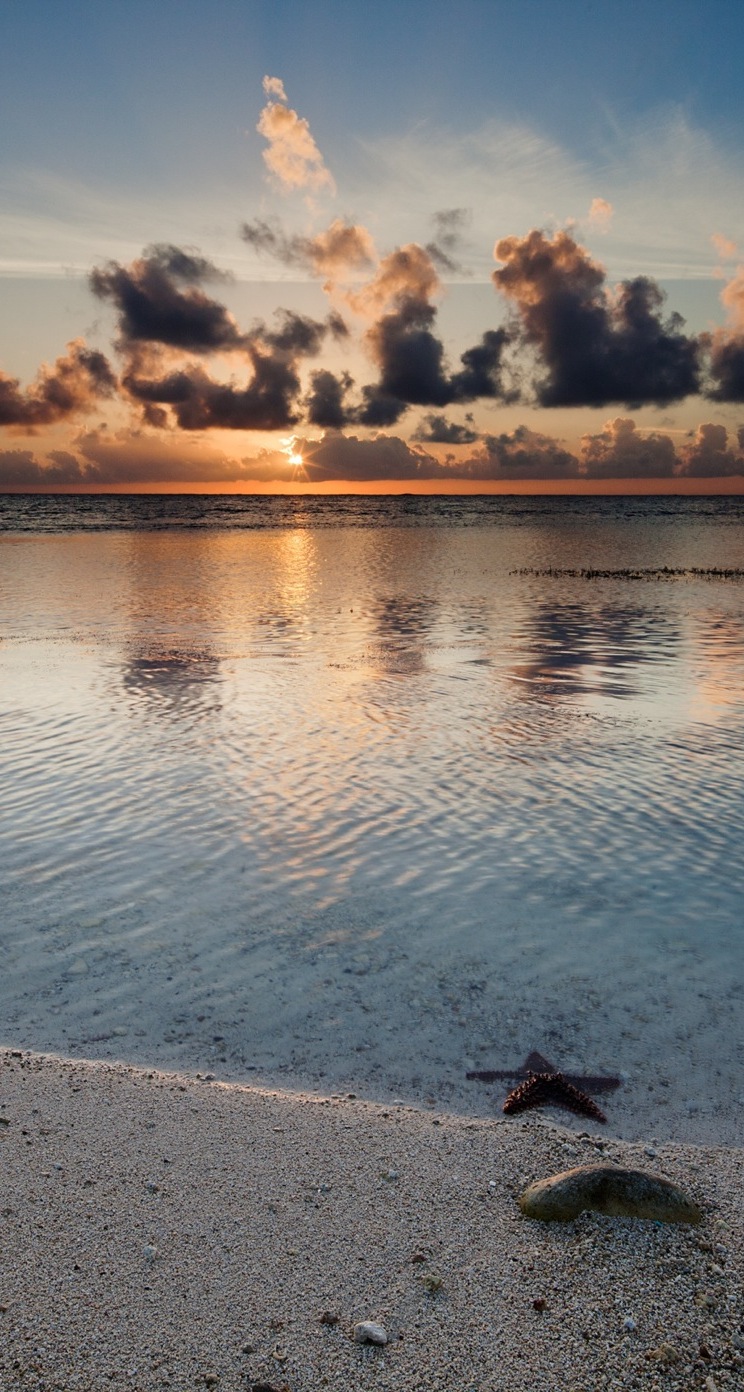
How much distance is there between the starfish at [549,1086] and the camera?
525 cm

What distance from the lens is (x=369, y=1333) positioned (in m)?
3.48

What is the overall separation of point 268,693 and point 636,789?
7.77 meters

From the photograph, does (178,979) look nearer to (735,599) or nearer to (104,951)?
(104,951)

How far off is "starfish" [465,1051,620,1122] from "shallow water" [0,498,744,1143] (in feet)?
0.43

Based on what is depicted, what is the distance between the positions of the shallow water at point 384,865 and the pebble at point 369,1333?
1.92m

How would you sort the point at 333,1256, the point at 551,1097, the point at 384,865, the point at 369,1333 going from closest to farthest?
the point at 369,1333, the point at 333,1256, the point at 551,1097, the point at 384,865

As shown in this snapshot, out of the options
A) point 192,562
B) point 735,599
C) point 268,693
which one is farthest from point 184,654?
point 192,562

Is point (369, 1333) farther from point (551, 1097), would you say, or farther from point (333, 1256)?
point (551, 1097)

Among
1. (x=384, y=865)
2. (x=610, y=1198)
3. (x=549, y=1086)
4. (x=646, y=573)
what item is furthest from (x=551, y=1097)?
(x=646, y=573)

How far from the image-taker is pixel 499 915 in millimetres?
7734

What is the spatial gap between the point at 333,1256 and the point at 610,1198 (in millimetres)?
1370

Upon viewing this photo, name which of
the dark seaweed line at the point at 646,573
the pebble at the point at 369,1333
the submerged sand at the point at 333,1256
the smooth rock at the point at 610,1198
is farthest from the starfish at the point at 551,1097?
the dark seaweed line at the point at 646,573

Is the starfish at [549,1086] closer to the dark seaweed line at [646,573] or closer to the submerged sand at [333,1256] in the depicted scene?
the submerged sand at [333,1256]

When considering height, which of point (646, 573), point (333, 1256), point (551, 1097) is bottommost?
point (551, 1097)
